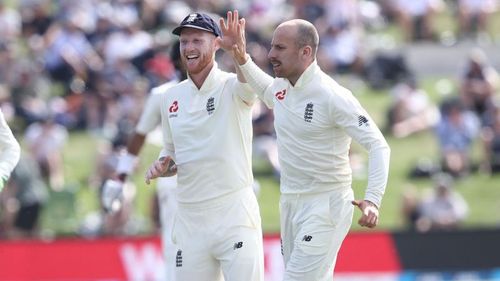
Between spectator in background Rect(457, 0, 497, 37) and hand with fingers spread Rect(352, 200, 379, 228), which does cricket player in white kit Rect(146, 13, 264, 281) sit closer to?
hand with fingers spread Rect(352, 200, 379, 228)

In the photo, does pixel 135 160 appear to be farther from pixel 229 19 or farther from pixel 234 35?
pixel 229 19

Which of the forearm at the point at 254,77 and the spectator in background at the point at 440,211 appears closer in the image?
the forearm at the point at 254,77

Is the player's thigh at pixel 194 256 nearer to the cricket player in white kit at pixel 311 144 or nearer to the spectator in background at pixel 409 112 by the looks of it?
the cricket player in white kit at pixel 311 144

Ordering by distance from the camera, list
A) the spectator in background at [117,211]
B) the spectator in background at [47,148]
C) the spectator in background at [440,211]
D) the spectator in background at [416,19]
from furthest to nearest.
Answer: the spectator in background at [416,19]
the spectator in background at [47,148]
the spectator in background at [440,211]
the spectator in background at [117,211]

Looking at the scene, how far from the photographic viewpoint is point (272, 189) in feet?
69.3

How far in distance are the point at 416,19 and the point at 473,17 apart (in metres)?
1.15

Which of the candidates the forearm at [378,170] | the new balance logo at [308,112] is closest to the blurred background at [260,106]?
the new balance logo at [308,112]

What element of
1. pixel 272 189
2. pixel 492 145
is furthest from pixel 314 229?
pixel 492 145

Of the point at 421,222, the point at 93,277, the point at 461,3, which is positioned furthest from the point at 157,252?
the point at 461,3

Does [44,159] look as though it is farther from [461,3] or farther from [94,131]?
[461,3]

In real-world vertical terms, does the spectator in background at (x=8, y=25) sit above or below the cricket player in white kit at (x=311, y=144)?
below

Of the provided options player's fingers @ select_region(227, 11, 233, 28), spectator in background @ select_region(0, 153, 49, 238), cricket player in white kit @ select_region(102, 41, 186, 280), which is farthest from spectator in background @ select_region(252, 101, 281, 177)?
player's fingers @ select_region(227, 11, 233, 28)

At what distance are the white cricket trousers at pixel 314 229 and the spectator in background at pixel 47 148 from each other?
10.8 m

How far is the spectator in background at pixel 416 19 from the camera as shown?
86.9ft
